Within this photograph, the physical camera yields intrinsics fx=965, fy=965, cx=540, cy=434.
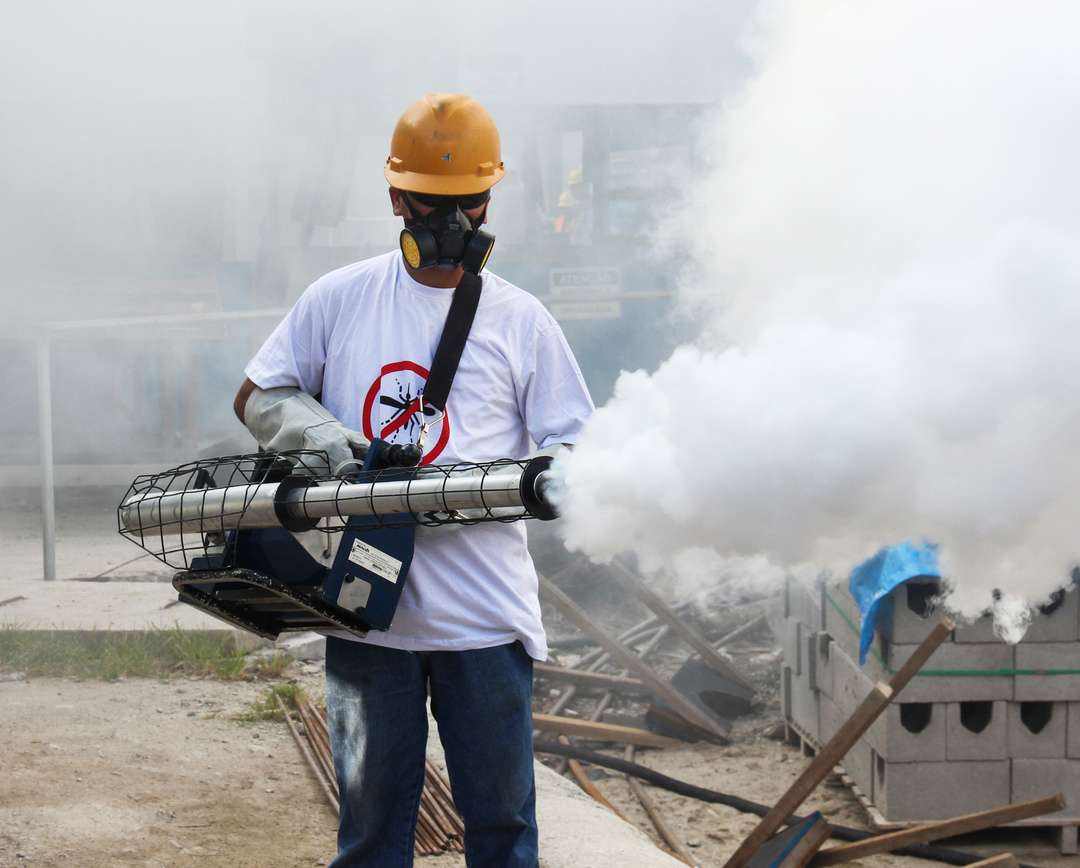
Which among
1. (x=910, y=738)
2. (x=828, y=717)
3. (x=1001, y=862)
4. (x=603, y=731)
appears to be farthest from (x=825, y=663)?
(x=1001, y=862)

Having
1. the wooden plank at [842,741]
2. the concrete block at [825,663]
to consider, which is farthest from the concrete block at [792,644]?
the wooden plank at [842,741]

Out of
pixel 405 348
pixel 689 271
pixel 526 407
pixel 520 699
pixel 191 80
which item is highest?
pixel 191 80

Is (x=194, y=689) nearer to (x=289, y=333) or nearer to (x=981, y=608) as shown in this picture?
(x=289, y=333)

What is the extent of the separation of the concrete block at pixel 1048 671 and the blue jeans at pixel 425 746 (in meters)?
2.57

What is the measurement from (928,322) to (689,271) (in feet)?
23.9

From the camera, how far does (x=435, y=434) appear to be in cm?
174

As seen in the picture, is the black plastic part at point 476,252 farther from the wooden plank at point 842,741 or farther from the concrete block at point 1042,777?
the concrete block at point 1042,777

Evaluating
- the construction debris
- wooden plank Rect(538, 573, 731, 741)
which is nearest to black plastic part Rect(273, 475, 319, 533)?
→ the construction debris

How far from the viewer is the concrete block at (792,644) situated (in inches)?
179

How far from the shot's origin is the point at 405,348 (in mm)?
1771

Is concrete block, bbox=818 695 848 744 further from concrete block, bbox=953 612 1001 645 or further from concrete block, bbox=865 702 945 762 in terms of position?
concrete block, bbox=953 612 1001 645

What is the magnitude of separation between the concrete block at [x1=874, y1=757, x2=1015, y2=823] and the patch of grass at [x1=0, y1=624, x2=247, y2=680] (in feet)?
8.52

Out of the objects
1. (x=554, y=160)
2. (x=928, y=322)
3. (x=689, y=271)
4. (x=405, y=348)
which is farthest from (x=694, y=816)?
(x=554, y=160)

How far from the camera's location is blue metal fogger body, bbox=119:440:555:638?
1405 mm
